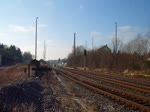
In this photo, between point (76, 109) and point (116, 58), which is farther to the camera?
point (116, 58)

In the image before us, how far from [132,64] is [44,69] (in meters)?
15.1

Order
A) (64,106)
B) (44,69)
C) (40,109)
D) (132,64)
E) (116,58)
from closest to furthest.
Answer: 1. (40,109)
2. (64,106)
3. (44,69)
4. (132,64)
5. (116,58)

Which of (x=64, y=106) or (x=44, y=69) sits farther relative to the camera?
(x=44, y=69)

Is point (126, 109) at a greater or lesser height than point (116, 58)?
lesser

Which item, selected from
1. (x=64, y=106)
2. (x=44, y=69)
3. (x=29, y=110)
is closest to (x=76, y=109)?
(x=64, y=106)

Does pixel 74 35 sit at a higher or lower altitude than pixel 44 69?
higher

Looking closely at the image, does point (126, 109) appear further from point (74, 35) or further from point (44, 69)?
point (74, 35)

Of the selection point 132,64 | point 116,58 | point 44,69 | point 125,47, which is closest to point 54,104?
point 44,69

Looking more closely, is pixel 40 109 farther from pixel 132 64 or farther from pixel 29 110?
pixel 132 64

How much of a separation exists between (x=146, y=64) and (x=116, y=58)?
16.2 m

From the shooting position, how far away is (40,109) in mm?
12086

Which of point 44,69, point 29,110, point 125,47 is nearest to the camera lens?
point 29,110

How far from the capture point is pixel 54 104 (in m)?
13.6

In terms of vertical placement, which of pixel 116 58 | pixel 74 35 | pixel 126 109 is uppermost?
pixel 74 35
